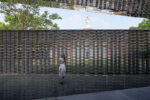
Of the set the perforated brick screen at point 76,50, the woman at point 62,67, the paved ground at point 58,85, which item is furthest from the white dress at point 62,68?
the perforated brick screen at point 76,50

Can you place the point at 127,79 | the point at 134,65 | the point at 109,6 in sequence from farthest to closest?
the point at 134,65
the point at 127,79
the point at 109,6

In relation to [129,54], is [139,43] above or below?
above

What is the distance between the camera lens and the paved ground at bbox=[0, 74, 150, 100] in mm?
4385

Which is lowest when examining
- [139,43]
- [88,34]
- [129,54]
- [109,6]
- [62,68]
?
[62,68]

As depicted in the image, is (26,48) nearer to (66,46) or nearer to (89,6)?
(66,46)

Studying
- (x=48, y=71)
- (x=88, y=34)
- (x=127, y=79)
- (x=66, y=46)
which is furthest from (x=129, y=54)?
(x=48, y=71)

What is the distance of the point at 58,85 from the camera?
5.50 meters

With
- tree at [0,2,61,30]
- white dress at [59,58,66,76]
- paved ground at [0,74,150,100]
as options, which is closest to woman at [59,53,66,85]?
white dress at [59,58,66,76]

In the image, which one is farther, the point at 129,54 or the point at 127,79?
the point at 129,54

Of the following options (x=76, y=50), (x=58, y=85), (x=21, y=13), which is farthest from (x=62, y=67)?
(x=21, y=13)

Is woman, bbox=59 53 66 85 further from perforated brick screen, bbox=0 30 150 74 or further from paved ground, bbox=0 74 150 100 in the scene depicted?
perforated brick screen, bbox=0 30 150 74

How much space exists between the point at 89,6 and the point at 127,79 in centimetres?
381

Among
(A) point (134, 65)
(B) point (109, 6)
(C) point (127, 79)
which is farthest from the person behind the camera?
(A) point (134, 65)

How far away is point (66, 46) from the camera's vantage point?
23.0ft
